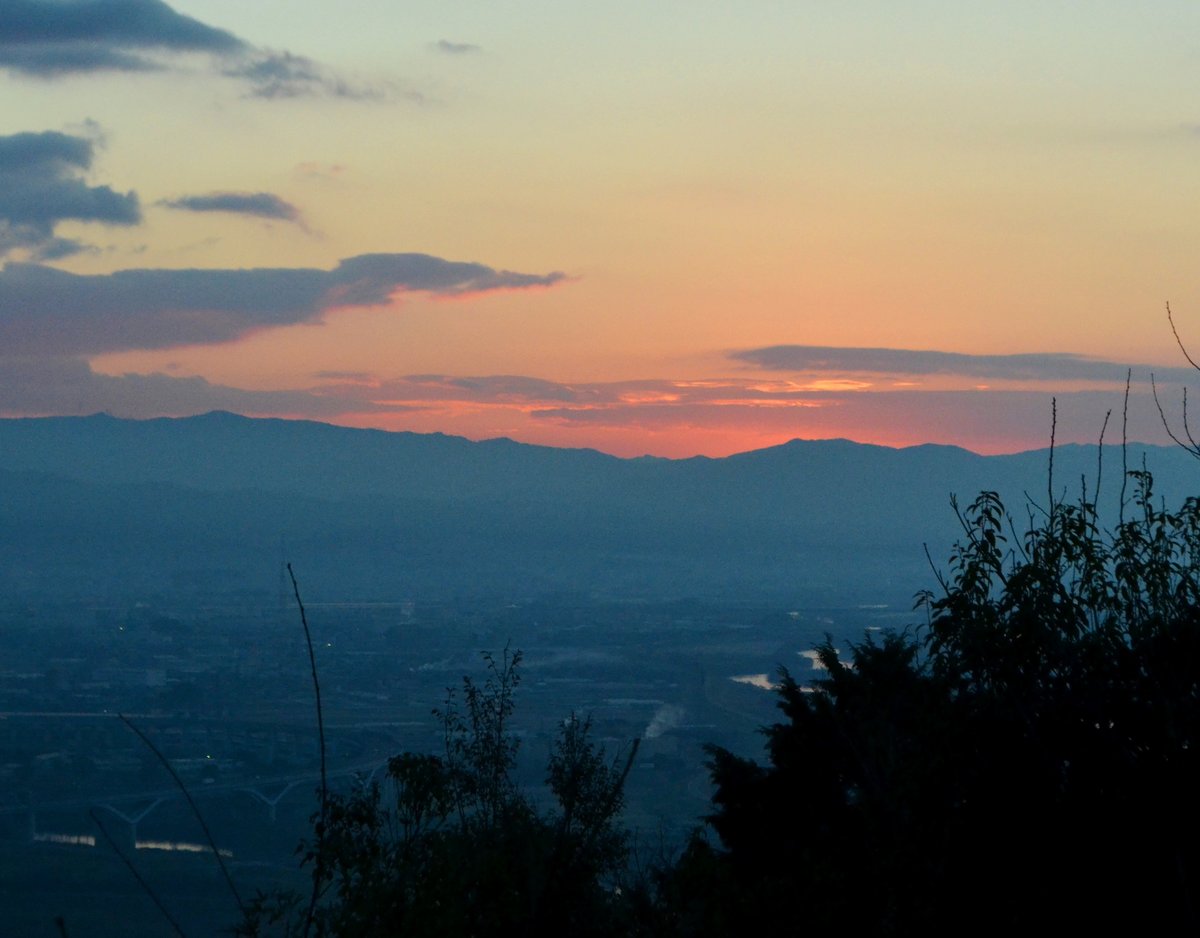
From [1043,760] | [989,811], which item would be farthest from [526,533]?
[1043,760]

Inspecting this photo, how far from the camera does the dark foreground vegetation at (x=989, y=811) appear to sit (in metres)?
6.66

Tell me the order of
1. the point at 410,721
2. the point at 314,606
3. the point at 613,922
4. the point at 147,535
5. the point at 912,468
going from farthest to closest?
the point at 912,468, the point at 147,535, the point at 314,606, the point at 410,721, the point at 613,922

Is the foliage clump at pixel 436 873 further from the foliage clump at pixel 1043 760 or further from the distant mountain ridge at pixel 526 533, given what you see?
the distant mountain ridge at pixel 526 533

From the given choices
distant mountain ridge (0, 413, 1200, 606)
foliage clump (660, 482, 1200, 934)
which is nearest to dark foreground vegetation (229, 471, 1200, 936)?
foliage clump (660, 482, 1200, 934)

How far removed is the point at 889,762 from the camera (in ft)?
29.0

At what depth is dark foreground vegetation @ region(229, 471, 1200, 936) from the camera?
6656mm

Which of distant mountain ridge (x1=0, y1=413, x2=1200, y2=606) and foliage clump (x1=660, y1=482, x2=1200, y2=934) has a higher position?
foliage clump (x1=660, y1=482, x2=1200, y2=934)

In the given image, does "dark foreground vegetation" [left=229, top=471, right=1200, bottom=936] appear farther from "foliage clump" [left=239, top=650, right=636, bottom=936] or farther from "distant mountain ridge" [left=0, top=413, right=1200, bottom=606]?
"distant mountain ridge" [left=0, top=413, right=1200, bottom=606]

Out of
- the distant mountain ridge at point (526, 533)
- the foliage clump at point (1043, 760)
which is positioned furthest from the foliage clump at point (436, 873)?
the distant mountain ridge at point (526, 533)

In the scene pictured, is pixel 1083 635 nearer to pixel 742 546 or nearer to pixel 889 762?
pixel 889 762

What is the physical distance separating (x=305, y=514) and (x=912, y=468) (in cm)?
7827

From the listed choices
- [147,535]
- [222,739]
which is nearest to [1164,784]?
[222,739]

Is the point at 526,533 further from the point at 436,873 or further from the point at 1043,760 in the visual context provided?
the point at 1043,760

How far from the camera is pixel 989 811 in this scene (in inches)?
279
